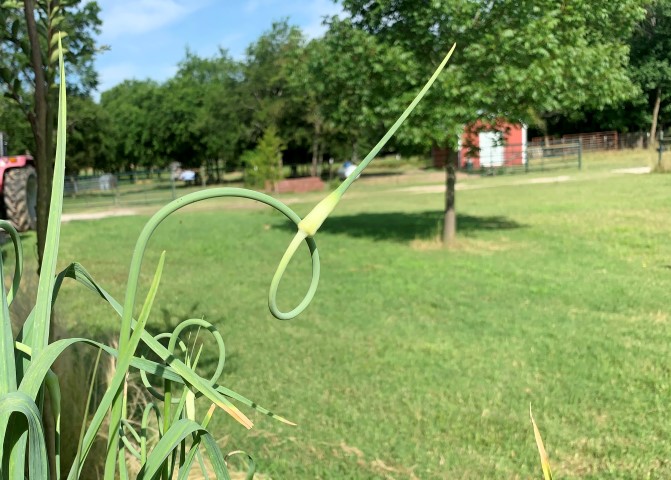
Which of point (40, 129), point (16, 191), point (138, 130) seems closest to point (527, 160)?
point (16, 191)

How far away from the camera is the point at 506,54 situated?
799 cm

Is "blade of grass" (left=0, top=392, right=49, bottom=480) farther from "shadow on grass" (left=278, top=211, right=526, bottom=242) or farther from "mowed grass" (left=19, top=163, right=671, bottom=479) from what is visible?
"shadow on grass" (left=278, top=211, right=526, bottom=242)

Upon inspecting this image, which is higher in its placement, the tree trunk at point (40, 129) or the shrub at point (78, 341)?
the tree trunk at point (40, 129)

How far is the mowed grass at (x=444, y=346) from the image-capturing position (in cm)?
294

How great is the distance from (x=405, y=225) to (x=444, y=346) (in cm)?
783

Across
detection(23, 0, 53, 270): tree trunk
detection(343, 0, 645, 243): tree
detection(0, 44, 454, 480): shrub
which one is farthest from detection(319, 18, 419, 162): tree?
A: detection(0, 44, 454, 480): shrub

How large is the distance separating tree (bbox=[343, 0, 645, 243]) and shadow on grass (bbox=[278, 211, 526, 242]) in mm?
2198

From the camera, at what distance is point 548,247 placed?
837 centimetres

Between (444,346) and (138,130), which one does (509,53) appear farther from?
(138,130)

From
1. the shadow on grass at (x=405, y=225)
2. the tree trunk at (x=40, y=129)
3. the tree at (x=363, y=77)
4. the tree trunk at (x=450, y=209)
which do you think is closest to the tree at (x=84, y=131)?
the shadow on grass at (x=405, y=225)

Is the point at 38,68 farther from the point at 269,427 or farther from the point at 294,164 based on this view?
the point at 294,164

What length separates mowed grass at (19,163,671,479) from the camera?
2.94m

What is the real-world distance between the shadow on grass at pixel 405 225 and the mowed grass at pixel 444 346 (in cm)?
82

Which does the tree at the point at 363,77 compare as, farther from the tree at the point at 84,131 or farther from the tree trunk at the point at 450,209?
the tree at the point at 84,131
